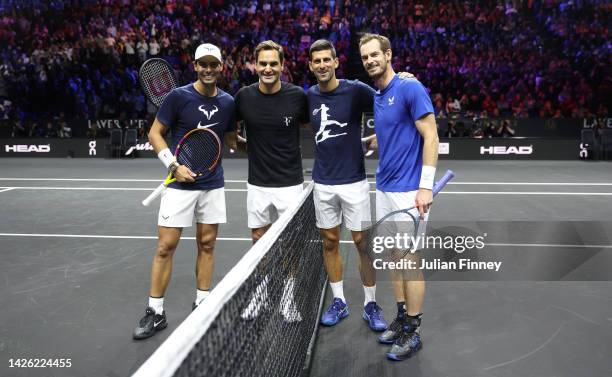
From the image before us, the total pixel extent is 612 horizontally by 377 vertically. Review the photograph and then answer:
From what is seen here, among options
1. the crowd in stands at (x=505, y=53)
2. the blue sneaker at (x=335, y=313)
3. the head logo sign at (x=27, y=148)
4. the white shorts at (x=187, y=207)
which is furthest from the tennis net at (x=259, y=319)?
the head logo sign at (x=27, y=148)

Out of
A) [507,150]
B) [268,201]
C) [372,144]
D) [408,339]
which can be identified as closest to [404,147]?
[372,144]

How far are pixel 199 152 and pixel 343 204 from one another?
3.29ft

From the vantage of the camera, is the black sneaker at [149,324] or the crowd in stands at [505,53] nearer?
the black sneaker at [149,324]

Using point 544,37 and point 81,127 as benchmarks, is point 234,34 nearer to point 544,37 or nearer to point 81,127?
point 81,127

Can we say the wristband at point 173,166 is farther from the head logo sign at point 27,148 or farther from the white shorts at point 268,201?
the head logo sign at point 27,148

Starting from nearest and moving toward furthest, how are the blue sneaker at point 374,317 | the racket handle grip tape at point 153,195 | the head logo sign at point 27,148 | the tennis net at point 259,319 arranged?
1. the tennis net at point 259,319
2. the racket handle grip tape at point 153,195
3. the blue sneaker at point 374,317
4. the head logo sign at point 27,148

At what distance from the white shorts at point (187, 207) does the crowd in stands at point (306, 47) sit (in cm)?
1297

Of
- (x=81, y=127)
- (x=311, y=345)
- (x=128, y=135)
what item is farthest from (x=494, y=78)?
(x=311, y=345)

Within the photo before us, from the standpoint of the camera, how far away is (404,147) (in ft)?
10.2

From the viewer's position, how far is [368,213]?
3.58 m

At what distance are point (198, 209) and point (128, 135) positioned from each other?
12167 mm

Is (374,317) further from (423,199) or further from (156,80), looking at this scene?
(156,80)


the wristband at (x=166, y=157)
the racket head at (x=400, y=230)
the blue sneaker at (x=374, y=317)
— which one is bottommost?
the blue sneaker at (x=374, y=317)

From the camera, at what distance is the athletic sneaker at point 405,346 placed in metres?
3.10
